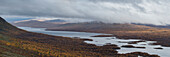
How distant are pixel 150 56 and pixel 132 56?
230 inches

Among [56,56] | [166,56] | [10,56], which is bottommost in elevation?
[166,56]

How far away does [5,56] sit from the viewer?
2603 cm

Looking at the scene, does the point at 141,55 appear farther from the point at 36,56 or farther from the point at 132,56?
the point at 36,56

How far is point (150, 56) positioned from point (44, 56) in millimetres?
31710

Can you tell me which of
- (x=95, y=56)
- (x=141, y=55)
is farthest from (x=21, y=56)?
(x=141, y=55)

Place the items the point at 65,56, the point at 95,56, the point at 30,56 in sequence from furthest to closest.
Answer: the point at 95,56, the point at 65,56, the point at 30,56

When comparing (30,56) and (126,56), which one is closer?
(30,56)

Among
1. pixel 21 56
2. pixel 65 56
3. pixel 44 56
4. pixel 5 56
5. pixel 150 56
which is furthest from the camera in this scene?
pixel 150 56

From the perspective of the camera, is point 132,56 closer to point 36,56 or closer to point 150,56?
point 150,56

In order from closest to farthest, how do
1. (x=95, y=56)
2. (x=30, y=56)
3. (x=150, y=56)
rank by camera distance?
1. (x=30, y=56)
2. (x=95, y=56)
3. (x=150, y=56)

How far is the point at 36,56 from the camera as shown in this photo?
3334 centimetres

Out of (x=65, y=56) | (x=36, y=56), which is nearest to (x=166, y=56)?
(x=65, y=56)

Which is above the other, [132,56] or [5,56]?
[5,56]

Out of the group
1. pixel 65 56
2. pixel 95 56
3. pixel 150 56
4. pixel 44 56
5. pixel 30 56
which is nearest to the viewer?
pixel 30 56
